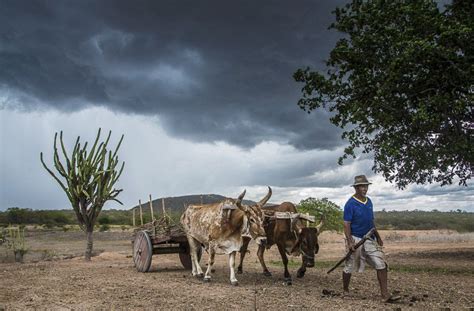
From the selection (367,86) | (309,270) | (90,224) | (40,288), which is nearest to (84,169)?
(90,224)

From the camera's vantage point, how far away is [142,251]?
622 inches

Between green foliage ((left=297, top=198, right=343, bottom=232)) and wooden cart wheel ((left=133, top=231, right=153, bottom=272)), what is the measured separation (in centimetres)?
1412

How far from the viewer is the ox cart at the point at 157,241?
1543 centimetres

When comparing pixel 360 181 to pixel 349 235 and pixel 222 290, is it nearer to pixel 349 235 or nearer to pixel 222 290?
pixel 349 235

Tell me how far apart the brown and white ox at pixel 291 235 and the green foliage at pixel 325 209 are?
14.8 meters

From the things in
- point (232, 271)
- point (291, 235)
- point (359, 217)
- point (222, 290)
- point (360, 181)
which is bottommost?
point (222, 290)

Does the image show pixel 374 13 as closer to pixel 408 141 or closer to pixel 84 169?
pixel 408 141

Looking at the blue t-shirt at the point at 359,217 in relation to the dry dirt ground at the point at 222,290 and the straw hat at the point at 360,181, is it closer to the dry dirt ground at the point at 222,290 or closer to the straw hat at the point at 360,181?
the straw hat at the point at 360,181

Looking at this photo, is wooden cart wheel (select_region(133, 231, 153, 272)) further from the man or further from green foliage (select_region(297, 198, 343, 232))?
green foliage (select_region(297, 198, 343, 232))

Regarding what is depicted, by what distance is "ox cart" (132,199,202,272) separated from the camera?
15430 millimetres

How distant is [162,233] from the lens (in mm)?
15758

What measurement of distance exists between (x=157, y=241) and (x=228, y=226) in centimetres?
373

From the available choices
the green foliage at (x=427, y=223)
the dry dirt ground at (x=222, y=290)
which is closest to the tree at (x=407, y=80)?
the dry dirt ground at (x=222, y=290)

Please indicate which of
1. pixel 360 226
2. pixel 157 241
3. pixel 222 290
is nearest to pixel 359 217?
pixel 360 226
